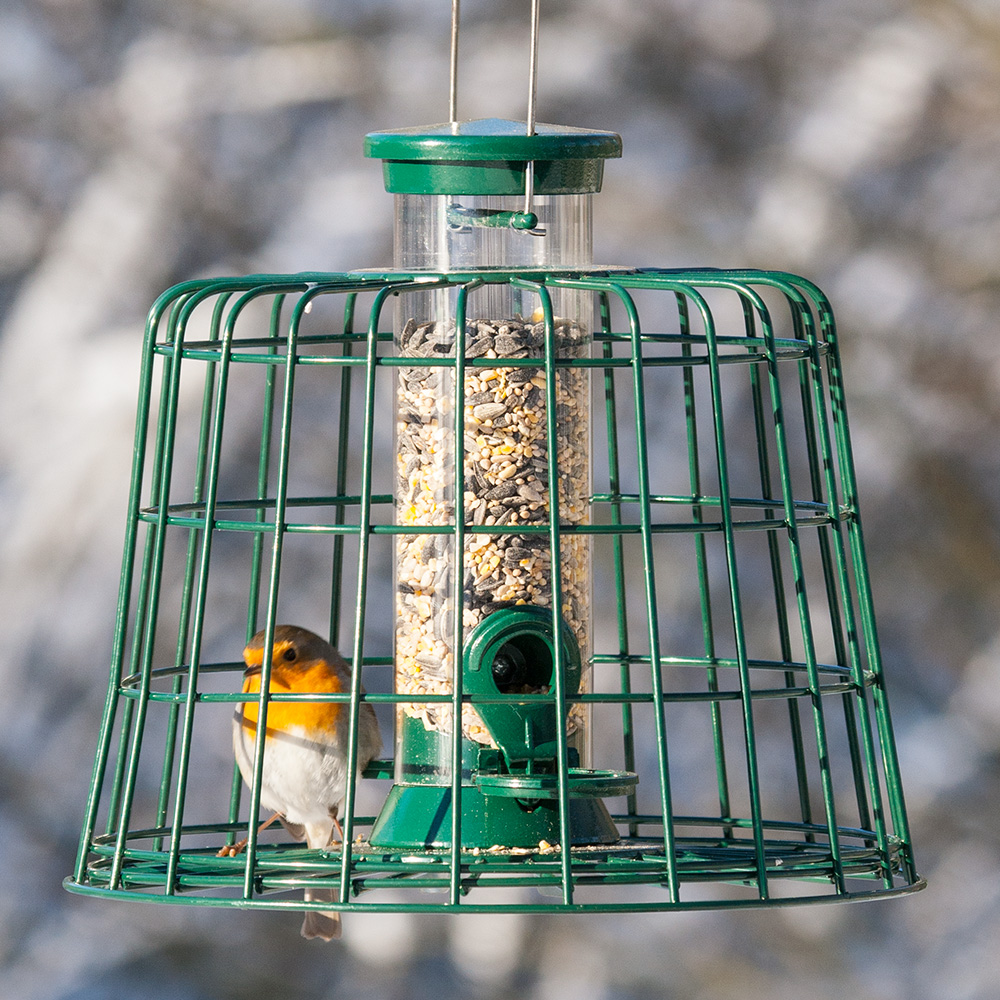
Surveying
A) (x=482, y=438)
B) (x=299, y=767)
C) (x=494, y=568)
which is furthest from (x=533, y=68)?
(x=299, y=767)

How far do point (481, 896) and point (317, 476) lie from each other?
1.62 meters

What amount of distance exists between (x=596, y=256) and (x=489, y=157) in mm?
3253

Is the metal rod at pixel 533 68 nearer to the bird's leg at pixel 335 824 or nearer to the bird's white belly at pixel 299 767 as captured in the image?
the bird's white belly at pixel 299 767

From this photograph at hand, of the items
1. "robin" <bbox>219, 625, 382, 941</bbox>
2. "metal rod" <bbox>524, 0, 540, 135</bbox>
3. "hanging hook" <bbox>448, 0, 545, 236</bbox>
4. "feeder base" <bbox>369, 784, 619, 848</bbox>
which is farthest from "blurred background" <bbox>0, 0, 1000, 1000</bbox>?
"feeder base" <bbox>369, 784, 619, 848</bbox>

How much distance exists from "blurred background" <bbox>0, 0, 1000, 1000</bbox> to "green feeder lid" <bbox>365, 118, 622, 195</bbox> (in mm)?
3095

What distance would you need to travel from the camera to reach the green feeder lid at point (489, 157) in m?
4.38

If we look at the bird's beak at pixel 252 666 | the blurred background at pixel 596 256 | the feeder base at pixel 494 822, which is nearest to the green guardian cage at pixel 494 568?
the feeder base at pixel 494 822

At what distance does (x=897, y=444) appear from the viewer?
25.2 feet

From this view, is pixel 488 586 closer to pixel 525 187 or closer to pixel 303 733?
pixel 303 733

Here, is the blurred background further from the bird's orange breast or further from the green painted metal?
the bird's orange breast

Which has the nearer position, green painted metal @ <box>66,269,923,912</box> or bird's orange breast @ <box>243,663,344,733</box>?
green painted metal @ <box>66,269,923,912</box>

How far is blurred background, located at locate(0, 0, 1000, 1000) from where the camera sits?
7.72 meters

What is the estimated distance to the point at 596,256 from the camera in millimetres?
7605

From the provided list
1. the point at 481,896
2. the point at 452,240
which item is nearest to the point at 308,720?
the point at 452,240
